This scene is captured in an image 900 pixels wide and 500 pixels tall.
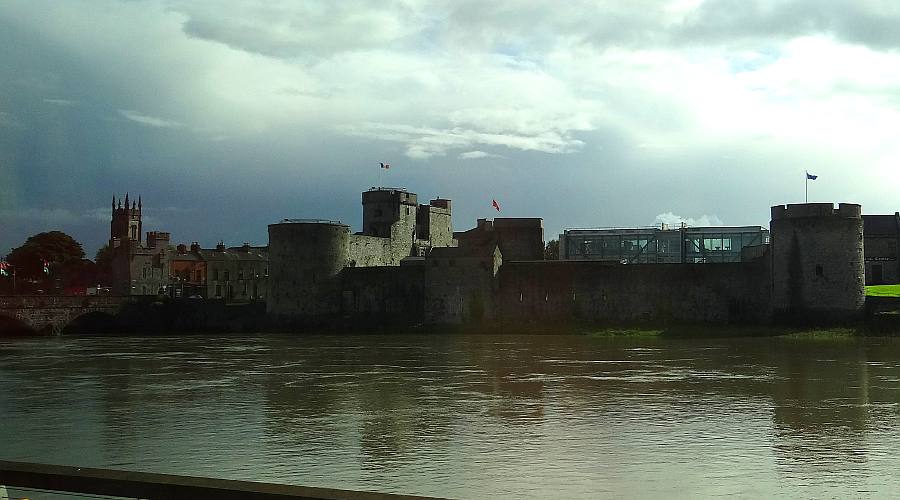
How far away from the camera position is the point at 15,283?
77938mm

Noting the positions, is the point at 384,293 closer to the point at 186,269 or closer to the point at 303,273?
the point at 303,273

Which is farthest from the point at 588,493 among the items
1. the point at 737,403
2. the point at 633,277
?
the point at 633,277

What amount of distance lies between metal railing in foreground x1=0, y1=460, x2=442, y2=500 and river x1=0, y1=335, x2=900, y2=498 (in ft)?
18.7

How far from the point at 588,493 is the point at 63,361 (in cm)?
2671

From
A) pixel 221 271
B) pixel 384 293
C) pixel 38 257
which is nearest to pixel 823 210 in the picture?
pixel 384 293

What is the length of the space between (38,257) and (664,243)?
2111 inches

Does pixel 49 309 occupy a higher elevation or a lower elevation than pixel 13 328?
higher

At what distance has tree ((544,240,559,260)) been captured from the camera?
3551 inches

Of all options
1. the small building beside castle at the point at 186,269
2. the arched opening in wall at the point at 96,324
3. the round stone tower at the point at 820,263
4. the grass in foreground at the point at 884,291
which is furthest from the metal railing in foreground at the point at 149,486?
the small building beside castle at the point at 186,269

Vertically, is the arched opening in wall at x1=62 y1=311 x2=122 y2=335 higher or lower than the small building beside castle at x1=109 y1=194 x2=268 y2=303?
lower

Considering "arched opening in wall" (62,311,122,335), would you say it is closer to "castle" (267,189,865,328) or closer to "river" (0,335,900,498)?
"castle" (267,189,865,328)

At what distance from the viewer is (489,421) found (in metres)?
17.0

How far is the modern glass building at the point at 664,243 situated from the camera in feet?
212

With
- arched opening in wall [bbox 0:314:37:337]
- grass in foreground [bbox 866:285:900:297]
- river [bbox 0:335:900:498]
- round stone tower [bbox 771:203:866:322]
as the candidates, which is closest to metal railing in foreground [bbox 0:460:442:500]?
river [bbox 0:335:900:498]
